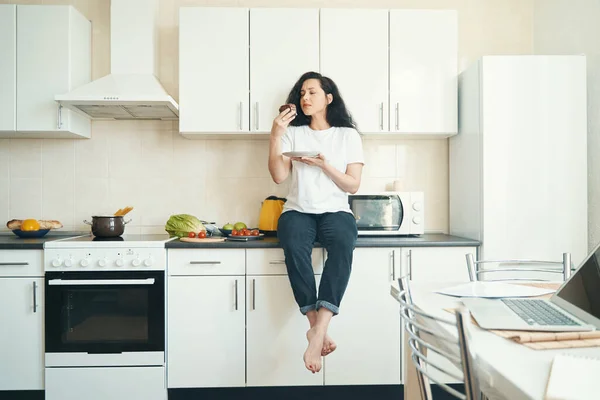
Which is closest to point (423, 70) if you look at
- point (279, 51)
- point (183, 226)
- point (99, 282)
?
point (279, 51)

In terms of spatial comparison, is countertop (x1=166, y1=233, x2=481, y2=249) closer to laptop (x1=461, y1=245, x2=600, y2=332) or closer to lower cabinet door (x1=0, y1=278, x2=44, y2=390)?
lower cabinet door (x1=0, y1=278, x2=44, y2=390)

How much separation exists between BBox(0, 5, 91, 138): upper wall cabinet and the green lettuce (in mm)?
817

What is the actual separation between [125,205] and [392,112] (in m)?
1.76

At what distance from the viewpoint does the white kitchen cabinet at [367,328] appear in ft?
8.27

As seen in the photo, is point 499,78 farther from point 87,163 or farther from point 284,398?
point 87,163

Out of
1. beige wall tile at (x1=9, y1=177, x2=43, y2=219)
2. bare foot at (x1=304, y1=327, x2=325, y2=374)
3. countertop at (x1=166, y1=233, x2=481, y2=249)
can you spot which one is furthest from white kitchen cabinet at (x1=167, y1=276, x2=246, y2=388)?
beige wall tile at (x1=9, y1=177, x2=43, y2=219)

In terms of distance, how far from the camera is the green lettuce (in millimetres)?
2730

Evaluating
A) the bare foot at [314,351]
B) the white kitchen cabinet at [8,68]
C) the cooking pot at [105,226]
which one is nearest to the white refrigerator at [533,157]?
the bare foot at [314,351]

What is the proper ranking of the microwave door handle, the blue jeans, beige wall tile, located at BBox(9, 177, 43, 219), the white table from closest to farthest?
the white table < the blue jeans < the microwave door handle < beige wall tile, located at BBox(9, 177, 43, 219)

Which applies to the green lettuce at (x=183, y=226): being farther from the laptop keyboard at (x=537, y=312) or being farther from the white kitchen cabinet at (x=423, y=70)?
the laptop keyboard at (x=537, y=312)

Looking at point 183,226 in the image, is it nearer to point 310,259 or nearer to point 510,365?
point 310,259

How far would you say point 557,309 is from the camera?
108 cm

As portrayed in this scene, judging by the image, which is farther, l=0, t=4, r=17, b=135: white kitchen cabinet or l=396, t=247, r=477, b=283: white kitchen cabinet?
l=0, t=4, r=17, b=135: white kitchen cabinet

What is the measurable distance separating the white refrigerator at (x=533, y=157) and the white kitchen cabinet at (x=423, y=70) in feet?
0.87
